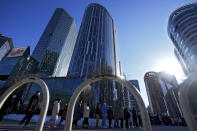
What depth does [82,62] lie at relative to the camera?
68.9 metres

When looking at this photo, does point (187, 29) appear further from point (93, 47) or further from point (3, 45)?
point (3, 45)

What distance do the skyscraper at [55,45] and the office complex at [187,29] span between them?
306ft

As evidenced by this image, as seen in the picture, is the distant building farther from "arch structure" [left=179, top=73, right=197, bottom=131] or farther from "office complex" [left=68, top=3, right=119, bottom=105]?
"arch structure" [left=179, top=73, right=197, bottom=131]

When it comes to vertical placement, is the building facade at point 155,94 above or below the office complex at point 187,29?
below

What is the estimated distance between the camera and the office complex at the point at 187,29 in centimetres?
4938

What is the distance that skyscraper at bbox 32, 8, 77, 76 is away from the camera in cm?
8821

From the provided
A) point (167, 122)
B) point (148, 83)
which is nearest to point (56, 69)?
point (148, 83)

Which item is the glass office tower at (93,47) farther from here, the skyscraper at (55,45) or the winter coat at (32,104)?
the winter coat at (32,104)

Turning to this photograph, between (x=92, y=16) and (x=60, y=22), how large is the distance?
37005mm

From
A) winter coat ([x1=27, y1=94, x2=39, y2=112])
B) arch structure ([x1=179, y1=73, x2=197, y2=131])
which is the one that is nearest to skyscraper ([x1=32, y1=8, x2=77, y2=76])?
winter coat ([x1=27, y1=94, x2=39, y2=112])

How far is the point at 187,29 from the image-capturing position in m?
53.7

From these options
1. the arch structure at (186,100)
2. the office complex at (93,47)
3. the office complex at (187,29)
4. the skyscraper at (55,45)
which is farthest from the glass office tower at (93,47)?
the arch structure at (186,100)

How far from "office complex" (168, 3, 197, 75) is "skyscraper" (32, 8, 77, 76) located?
306ft

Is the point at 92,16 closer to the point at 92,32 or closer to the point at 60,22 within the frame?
the point at 92,32
